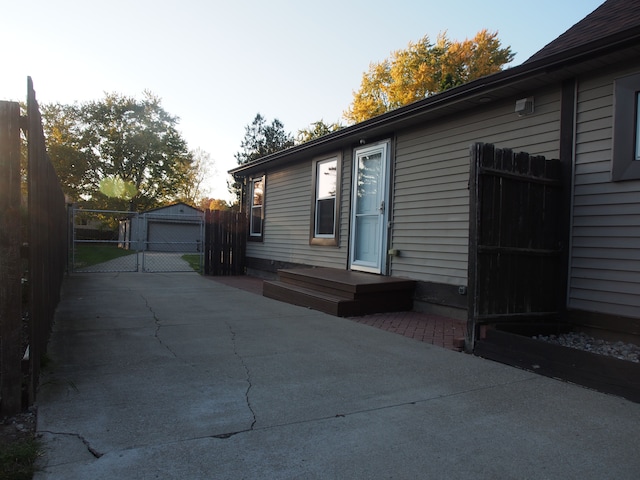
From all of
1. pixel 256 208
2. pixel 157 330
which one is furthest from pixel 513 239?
pixel 256 208

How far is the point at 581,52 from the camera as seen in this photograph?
4.34 meters

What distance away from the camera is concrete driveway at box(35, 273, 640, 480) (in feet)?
7.01

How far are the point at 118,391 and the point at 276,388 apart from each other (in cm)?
110

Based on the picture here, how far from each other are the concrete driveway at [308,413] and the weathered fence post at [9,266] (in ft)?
0.78

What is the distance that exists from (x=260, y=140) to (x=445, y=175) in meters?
A: 34.1

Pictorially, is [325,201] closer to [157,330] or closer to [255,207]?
[255,207]

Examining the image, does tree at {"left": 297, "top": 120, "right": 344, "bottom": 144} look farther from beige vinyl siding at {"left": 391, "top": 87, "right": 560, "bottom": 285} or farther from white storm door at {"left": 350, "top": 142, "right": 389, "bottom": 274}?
beige vinyl siding at {"left": 391, "top": 87, "right": 560, "bottom": 285}

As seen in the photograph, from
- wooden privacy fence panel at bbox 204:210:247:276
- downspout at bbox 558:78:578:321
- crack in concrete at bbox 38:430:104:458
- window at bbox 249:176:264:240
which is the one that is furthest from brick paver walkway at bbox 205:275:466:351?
wooden privacy fence panel at bbox 204:210:247:276

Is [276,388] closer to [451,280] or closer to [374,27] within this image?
[451,280]

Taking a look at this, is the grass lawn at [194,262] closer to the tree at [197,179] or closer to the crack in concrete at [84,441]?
the crack in concrete at [84,441]

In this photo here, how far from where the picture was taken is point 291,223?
10.7 meters

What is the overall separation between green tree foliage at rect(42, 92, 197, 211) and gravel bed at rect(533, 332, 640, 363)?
3590 cm

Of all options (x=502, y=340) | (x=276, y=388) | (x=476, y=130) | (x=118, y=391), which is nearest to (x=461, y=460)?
(x=276, y=388)

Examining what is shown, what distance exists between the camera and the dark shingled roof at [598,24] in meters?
4.72
